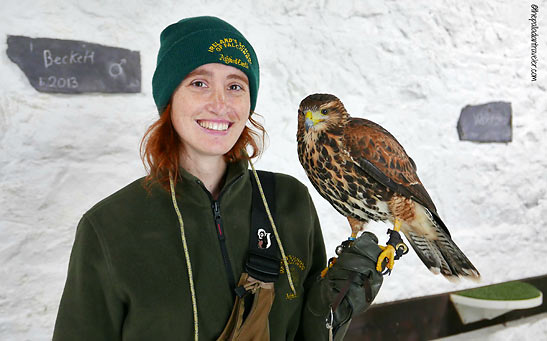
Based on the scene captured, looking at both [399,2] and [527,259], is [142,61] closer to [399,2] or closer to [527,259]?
[399,2]

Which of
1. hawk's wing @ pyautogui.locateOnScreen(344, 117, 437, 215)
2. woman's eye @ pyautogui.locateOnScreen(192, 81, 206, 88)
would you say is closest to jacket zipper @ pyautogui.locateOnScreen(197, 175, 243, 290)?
woman's eye @ pyautogui.locateOnScreen(192, 81, 206, 88)

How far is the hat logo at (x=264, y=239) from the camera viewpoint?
104 cm

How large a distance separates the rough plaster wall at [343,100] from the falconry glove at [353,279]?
0.77 metres

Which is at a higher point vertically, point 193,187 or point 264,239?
point 193,187

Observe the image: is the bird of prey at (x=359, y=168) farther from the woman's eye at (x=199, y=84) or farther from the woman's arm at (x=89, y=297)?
the woman's arm at (x=89, y=297)

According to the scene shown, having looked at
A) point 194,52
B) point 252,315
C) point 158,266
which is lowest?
point 252,315

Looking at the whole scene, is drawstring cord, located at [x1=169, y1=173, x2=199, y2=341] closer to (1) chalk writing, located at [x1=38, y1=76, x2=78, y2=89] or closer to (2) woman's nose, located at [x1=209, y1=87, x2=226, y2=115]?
(2) woman's nose, located at [x1=209, y1=87, x2=226, y2=115]

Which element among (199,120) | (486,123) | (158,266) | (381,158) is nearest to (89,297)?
(158,266)

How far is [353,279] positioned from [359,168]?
25 cm

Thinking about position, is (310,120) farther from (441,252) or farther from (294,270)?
(441,252)

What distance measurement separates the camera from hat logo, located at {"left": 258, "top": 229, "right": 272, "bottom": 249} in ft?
3.40

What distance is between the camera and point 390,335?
2.08 metres

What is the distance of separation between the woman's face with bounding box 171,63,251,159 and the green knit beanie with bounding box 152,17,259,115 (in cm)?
2

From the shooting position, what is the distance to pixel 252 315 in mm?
952
